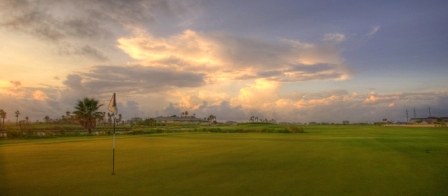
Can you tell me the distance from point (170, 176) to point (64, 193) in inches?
147

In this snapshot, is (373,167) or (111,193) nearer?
(111,193)

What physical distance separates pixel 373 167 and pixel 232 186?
309 inches

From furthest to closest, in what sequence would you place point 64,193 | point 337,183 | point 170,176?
point 170,176
point 337,183
point 64,193

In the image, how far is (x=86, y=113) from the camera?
214ft

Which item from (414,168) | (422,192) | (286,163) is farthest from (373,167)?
(422,192)

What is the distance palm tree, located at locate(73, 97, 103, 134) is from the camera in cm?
6475

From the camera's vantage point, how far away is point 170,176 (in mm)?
11414

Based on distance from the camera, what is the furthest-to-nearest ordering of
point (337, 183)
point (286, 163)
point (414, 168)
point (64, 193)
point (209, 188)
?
point (286, 163) < point (414, 168) < point (337, 183) < point (209, 188) < point (64, 193)

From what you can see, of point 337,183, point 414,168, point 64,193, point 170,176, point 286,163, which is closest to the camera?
point 64,193

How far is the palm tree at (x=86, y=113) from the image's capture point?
6475 centimetres

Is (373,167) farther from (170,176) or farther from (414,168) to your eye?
(170,176)

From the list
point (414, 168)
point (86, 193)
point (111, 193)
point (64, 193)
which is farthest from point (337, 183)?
point (64, 193)

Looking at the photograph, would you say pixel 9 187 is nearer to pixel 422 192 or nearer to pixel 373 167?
pixel 422 192

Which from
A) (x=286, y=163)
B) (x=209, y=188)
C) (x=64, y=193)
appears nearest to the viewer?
(x=64, y=193)
